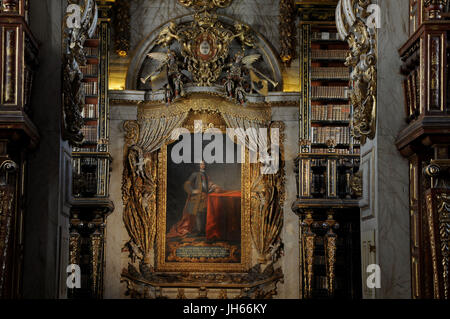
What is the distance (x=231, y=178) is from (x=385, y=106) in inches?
239

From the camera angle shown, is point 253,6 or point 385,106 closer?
point 385,106

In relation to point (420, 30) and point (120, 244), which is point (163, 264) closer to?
point (120, 244)

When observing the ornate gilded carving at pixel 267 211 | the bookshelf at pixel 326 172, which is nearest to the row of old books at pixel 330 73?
the bookshelf at pixel 326 172

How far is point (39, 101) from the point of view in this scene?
A: 5.73 metres

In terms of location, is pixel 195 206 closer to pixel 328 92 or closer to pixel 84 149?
pixel 84 149

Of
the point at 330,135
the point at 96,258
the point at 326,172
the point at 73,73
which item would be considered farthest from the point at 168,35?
the point at 73,73

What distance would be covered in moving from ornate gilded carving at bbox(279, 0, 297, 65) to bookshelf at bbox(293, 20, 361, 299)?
0.17 meters

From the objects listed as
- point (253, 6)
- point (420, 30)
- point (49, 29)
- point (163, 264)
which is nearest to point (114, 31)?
point (253, 6)

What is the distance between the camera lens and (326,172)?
10867 millimetres

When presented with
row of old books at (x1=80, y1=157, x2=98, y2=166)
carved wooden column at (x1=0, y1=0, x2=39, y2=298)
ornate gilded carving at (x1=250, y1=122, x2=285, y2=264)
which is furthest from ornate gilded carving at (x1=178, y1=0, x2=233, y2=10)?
carved wooden column at (x1=0, y1=0, x2=39, y2=298)

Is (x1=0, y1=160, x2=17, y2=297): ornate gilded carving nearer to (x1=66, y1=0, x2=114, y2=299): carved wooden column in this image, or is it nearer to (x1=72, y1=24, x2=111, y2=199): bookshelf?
(x1=66, y1=0, x2=114, y2=299): carved wooden column

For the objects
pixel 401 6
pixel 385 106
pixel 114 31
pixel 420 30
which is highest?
pixel 114 31

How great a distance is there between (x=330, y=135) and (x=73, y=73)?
5.87m

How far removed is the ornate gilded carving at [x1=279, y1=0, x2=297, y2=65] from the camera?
11477mm
